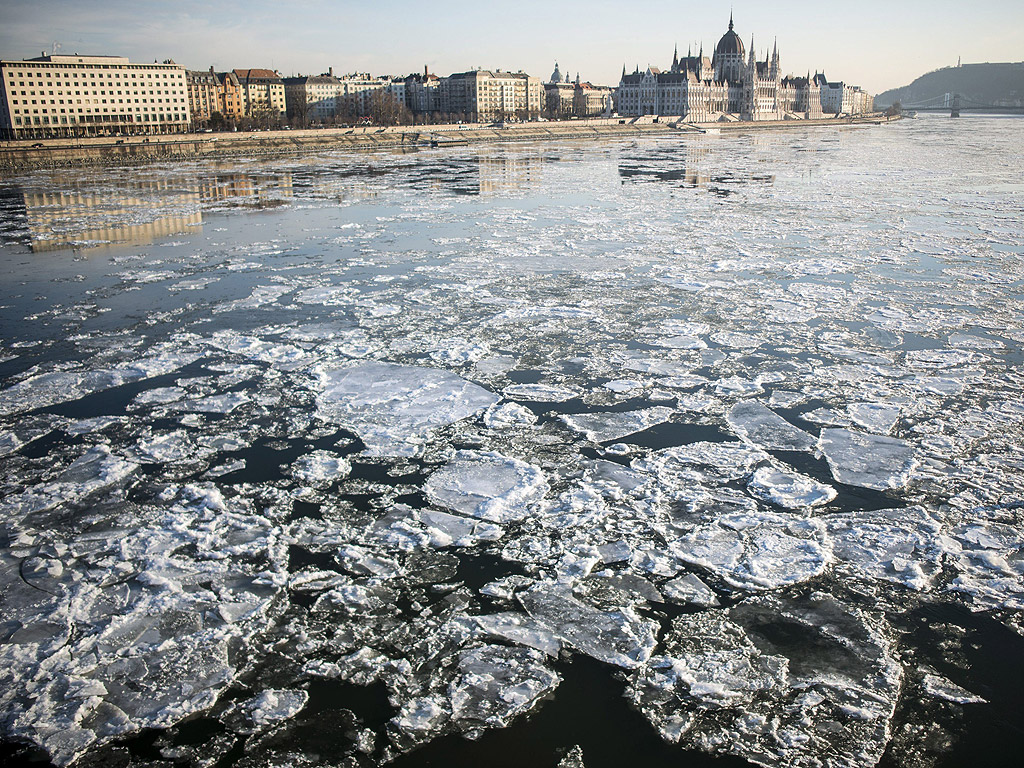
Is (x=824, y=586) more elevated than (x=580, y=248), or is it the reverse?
(x=580, y=248)

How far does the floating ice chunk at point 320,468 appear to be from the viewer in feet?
16.6

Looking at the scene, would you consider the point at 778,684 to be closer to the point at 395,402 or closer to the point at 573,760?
the point at 573,760

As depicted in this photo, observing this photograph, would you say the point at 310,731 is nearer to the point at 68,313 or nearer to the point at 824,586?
the point at 824,586

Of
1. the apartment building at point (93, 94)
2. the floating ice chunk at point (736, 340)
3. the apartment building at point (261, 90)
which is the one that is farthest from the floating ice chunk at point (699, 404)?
the apartment building at point (261, 90)

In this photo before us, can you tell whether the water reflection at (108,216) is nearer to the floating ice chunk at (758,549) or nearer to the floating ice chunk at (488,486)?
the floating ice chunk at (488,486)

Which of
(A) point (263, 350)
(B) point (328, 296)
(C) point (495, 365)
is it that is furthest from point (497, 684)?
(B) point (328, 296)

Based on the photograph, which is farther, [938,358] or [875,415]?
[938,358]

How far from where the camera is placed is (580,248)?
43.6ft

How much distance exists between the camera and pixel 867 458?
523cm

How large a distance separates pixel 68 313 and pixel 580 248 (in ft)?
26.9

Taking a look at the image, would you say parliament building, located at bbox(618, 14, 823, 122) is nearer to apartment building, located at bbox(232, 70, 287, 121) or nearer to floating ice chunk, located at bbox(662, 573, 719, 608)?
apartment building, located at bbox(232, 70, 287, 121)

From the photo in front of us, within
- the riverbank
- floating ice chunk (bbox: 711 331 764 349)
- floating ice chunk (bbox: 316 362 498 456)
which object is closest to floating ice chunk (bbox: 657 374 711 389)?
floating ice chunk (bbox: 711 331 764 349)

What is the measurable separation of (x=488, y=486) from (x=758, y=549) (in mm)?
1782

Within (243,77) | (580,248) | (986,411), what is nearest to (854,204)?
(580,248)
